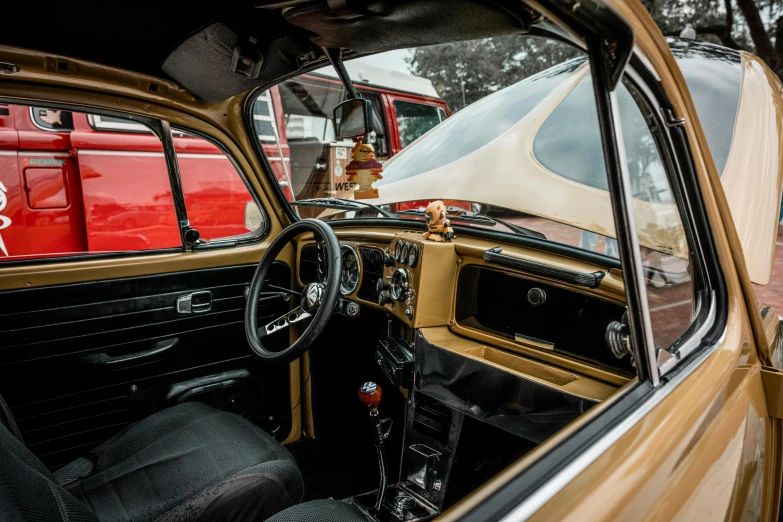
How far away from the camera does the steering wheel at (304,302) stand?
1897 millimetres

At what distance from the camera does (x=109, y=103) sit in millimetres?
2156

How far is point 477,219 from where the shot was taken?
2.14 m

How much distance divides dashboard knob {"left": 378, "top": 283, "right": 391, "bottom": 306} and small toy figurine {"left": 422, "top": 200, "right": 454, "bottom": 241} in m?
0.30

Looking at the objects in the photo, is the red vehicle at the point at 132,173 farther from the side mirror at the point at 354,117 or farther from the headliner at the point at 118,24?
the side mirror at the point at 354,117

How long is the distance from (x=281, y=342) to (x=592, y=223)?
5.41 ft

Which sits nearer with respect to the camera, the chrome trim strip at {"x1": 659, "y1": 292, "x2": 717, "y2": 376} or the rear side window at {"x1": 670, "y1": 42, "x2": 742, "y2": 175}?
the chrome trim strip at {"x1": 659, "y1": 292, "x2": 717, "y2": 376}

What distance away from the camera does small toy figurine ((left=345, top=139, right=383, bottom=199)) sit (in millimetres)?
2299

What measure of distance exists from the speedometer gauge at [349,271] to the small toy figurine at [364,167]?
291 millimetres

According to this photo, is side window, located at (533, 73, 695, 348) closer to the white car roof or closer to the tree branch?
the white car roof

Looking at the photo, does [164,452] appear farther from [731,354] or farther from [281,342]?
[731,354]

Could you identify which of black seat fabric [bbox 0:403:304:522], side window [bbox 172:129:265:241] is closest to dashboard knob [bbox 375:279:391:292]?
black seat fabric [bbox 0:403:304:522]

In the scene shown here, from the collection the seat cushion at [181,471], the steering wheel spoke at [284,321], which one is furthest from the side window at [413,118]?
the seat cushion at [181,471]

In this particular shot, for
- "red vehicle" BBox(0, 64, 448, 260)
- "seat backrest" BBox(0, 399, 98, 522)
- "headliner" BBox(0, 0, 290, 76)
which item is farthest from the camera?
"red vehicle" BBox(0, 64, 448, 260)

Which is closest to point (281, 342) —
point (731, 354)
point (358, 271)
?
point (358, 271)
